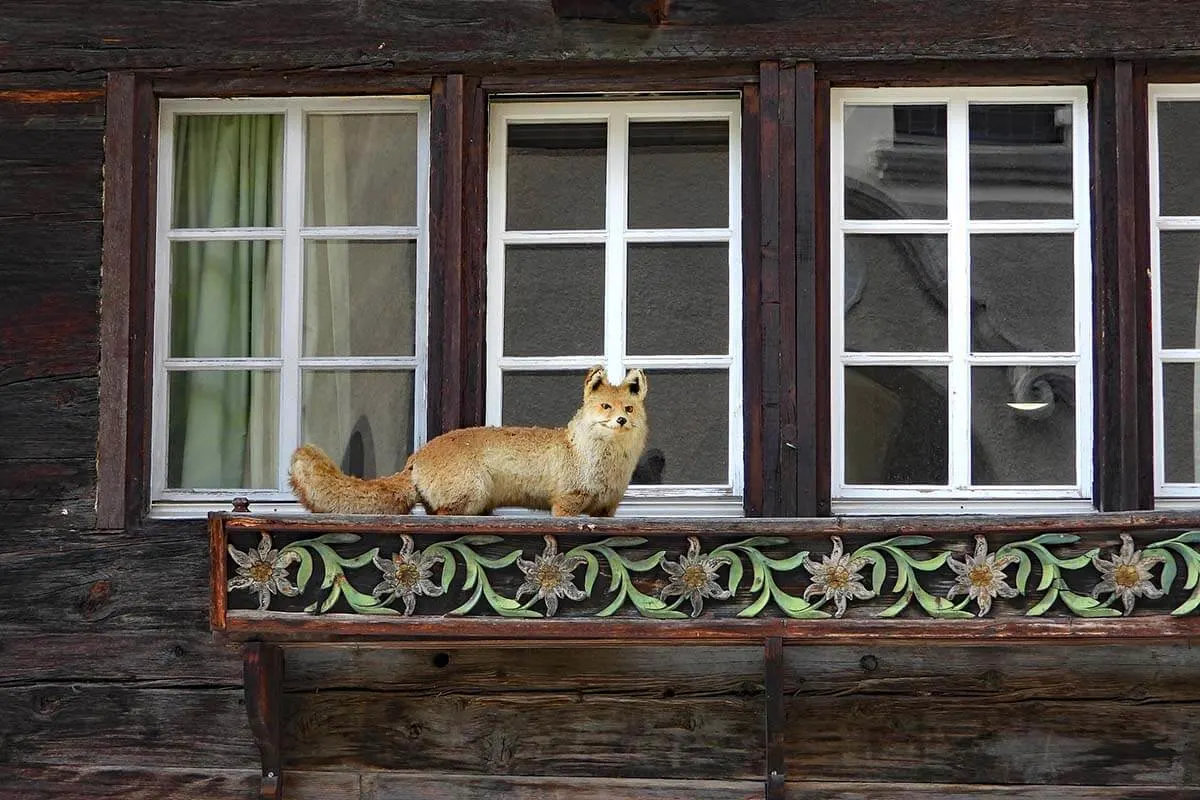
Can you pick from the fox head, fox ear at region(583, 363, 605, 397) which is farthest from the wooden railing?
fox ear at region(583, 363, 605, 397)

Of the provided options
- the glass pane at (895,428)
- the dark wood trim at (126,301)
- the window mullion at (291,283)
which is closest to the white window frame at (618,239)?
the glass pane at (895,428)

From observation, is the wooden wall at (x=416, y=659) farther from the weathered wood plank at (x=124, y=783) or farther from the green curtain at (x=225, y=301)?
the green curtain at (x=225, y=301)

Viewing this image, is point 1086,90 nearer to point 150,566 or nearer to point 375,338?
point 375,338

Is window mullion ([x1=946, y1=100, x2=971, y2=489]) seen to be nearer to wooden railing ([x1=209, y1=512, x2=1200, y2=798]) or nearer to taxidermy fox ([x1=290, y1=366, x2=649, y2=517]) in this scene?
wooden railing ([x1=209, y1=512, x2=1200, y2=798])

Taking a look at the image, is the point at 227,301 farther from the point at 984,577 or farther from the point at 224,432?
the point at 984,577

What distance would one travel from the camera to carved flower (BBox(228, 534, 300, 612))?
17.0 feet

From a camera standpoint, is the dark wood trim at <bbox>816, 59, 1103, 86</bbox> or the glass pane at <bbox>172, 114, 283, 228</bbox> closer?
the dark wood trim at <bbox>816, 59, 1103, 86</bbox>

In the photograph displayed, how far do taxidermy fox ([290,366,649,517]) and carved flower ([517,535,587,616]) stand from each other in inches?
10.9

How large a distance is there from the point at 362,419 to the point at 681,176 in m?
1.33

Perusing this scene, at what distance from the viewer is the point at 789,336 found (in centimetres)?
569

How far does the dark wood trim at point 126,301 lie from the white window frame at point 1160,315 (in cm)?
326

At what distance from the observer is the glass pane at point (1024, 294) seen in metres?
5.87

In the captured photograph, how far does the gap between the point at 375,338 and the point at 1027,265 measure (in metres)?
2.17

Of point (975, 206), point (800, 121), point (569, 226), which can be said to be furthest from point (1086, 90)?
point (569, 226)
